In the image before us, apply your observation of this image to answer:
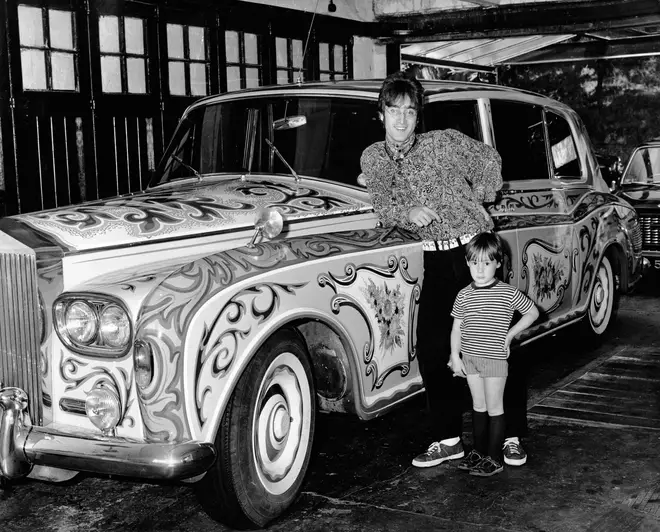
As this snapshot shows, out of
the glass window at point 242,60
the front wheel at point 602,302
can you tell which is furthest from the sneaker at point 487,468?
the glass window at point 242,60

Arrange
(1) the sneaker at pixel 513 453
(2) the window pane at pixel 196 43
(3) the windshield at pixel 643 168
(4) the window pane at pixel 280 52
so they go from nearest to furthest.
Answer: (1) the sneaker at pixel 513 453 < (2) the window pane at pixel 196 43 < (3) the windshield at pixel 643 168 < (4) the window pane at pixel 280 52

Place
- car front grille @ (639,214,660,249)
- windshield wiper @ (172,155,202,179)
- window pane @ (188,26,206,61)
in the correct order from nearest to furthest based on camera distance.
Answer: windshield wiper @ (172,155,202,179) < window pane @ (188,26,206,61) < car front grille @ (639,214,660,249)

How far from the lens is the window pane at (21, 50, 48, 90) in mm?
8688

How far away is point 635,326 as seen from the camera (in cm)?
823

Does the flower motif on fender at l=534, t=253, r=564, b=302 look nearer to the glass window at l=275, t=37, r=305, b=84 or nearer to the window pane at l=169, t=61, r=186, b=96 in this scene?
the window pane at l=169, t=61, r=186, b=96

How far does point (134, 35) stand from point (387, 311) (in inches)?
247

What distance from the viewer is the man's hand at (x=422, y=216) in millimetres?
4422

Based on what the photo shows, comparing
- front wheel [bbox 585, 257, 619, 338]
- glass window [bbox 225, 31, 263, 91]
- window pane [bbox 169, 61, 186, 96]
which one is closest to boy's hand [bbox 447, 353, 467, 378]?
front wheel [bbox 585, 257, 619, 338]

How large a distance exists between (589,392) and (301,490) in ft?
8.07

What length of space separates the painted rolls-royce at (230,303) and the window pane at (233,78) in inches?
212

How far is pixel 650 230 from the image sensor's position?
10773 mm

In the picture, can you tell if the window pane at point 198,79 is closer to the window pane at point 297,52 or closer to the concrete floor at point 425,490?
the window pane at point 297,52

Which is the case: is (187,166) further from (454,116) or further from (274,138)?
(454,116)

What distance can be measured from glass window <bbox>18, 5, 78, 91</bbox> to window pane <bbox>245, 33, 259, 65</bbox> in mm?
2689
